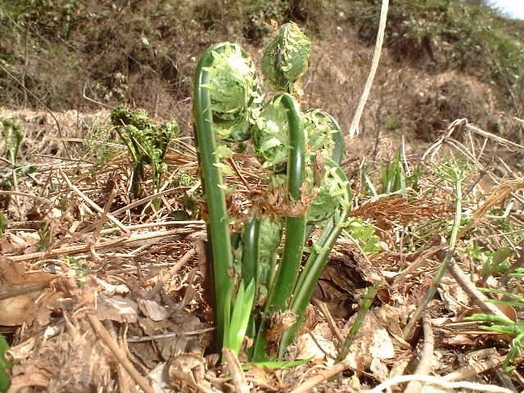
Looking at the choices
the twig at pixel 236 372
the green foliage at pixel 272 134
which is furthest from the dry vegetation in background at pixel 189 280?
the green foliage at pixel 272 134

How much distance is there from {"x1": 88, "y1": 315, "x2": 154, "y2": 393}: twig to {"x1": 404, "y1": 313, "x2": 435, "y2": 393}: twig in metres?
0.38

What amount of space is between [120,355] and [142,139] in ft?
3.35

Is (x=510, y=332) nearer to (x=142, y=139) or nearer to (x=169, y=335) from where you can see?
(x=169, y=335)

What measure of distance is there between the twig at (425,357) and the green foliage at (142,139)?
94 cm

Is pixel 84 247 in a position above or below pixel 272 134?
below

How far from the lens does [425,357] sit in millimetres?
916

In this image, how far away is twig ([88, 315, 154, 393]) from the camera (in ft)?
2.26

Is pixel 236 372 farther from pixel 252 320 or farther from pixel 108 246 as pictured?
pixel 108 246

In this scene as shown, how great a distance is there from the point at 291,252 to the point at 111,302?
0.26 meters

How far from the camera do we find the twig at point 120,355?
2.26ft

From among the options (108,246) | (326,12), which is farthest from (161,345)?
(326,12)

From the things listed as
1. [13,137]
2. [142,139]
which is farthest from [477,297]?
[13,137]

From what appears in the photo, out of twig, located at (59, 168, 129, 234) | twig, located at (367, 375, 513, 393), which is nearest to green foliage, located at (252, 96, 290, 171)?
twig, located at (367, 375, 513, 393)

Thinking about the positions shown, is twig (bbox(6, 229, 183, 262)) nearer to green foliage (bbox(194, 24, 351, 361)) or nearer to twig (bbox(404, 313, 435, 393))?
green foliage (bbox(194, 24, 351, 361))
